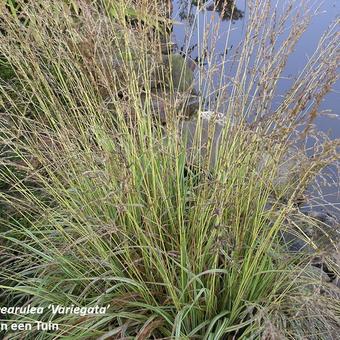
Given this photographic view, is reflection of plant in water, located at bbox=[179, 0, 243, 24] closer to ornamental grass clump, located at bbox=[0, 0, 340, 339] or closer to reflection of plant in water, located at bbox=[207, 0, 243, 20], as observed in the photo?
reflection of plant in water, located at bbox=[207, 0, 243, 20]

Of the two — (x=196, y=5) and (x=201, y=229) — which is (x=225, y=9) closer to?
(x=201, y=229)

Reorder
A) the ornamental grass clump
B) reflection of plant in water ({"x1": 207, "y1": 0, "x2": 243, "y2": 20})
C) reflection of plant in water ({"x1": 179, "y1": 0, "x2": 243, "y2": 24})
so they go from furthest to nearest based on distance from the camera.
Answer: reflection of plant in water ({"x1": 179, "y1": 0, "x2": 243, "y2": 24}), reflection of plant in water ({"x1": 207, "y1": 0, "x2": 243, "y2": 20}), the ornamental grass clump

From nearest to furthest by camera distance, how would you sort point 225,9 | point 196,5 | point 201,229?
point 201,229 → point 225,9 → point 196,5

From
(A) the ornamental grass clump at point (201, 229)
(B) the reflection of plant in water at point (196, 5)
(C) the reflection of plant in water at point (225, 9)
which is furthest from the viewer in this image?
(B) the reflection of plant in water at point (196, 5)

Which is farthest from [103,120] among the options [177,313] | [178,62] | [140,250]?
[178,62]

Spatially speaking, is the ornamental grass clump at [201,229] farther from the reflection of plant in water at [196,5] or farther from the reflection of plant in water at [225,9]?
the reflection of plant in water at [196,5]

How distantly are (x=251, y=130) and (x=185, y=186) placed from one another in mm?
452

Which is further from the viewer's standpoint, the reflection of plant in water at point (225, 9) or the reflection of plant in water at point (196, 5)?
the reflection of plant in water at point (196, 5)

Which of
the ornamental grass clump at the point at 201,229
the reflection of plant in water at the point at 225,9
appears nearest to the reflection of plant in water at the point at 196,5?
the reflection of plant in water at the point at 225,9

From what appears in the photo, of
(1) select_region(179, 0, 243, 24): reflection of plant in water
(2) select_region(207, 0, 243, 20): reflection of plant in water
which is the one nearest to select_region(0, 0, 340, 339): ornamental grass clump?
(2) select_region(207, 0, 243, 20): reflection of plant in water

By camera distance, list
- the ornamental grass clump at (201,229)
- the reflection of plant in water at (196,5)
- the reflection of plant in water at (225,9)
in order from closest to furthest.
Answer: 1. the ornamental grass clump at (201,229)
2. the reflection of plant in water at (225,9)
3. the reflection of plant in water at (196,5)

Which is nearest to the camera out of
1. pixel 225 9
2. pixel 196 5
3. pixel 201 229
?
pixel 201 229

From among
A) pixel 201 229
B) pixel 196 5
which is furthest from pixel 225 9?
pixel 196 5

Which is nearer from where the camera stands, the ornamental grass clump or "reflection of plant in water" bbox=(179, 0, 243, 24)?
the ornamental grass clump
